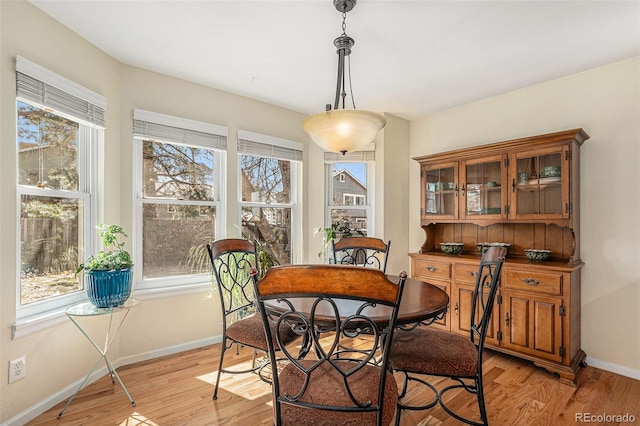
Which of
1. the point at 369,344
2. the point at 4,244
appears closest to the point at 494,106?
the point at 369,344

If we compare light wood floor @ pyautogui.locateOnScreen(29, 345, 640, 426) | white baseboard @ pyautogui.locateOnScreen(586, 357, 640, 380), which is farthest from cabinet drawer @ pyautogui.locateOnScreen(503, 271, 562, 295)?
white baseboard @ pyautogui.locateOnScreen(586, 357, 640, 380)

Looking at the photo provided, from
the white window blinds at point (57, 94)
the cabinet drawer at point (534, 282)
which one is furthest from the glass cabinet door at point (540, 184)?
the white window blinds at point (57, 94)

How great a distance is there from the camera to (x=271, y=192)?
12.5 ft

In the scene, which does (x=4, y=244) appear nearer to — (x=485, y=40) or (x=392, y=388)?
(x=392, y=388)

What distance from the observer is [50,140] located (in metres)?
2.29

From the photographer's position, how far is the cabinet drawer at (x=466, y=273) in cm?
305

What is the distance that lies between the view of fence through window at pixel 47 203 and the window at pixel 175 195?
1.68ft

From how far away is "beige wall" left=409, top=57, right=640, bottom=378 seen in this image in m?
2.62

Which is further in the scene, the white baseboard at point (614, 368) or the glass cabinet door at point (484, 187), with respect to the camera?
the glass cabinet door at point (484, 187)

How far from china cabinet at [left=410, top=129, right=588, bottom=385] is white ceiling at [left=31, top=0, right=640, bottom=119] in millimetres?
651

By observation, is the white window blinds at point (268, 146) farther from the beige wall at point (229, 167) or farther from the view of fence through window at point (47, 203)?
the view of fence through window at point (47, 203)

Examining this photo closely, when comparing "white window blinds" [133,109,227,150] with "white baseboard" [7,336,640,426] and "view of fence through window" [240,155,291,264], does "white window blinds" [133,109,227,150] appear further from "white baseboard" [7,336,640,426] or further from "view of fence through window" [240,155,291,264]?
"white baseboard" [7,336,640,426]

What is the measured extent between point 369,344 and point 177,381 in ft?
5.51

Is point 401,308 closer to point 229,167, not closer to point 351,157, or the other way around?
point 229,167
